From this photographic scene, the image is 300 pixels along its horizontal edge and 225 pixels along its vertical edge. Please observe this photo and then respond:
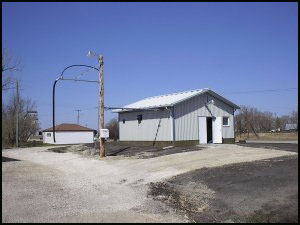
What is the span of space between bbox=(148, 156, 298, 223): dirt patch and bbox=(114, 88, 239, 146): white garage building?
39.5ft

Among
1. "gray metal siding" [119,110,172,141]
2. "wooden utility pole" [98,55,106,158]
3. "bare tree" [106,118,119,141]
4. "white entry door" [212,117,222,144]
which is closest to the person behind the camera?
"wooden utility pole" [98,55,106,158]

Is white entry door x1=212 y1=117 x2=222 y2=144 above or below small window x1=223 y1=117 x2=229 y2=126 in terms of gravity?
below

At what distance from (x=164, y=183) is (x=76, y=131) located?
2202 inches

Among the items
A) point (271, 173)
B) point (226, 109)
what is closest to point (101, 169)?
point (271, 173)

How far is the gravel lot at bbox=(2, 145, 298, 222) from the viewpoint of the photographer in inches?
347

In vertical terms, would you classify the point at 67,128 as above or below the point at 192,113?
below

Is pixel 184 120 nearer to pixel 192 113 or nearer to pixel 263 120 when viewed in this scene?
pixel 192 113

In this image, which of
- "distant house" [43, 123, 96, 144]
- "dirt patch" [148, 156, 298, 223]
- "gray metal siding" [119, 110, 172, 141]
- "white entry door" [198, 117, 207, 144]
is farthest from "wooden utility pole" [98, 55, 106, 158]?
"distant house" [43, 123, 96, 144]

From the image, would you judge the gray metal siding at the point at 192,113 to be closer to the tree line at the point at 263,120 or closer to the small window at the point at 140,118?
the small window at the point at 140,118

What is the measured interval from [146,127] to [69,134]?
39.8m

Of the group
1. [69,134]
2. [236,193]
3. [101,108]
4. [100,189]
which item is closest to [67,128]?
[69,134]

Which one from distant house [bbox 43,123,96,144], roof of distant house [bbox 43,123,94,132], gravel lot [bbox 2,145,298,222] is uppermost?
roof of distant house [bbox 43,123,94,132]

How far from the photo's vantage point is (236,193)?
10500 millimetres

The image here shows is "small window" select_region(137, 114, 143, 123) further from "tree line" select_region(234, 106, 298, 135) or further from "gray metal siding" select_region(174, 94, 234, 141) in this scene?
"tree line" select_region(234, 106, 298, 135)
